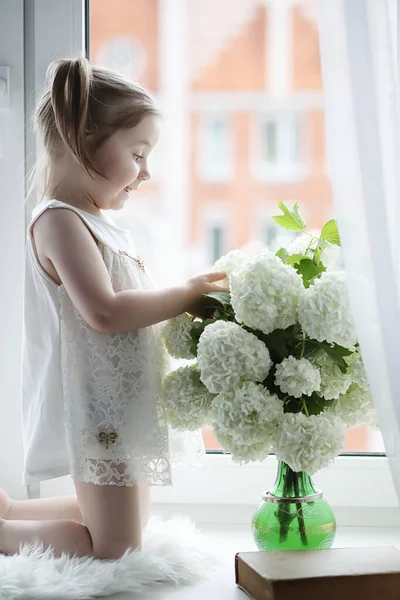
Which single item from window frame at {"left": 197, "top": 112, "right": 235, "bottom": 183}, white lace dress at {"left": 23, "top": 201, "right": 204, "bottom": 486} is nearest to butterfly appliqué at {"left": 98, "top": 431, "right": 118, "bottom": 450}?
white lace dress at {"left": 23, "top": 201, "right": 204, "bottom": 486}

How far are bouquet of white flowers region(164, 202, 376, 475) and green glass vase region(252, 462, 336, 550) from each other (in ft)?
0.38

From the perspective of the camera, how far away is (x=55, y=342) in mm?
1193

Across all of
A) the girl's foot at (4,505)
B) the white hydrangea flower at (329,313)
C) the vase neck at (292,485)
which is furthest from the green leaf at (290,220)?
the girl's foot at (4,505)

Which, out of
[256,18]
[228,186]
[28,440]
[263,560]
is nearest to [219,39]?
[256,18]

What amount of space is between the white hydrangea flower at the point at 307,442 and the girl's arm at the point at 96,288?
0.81 feet

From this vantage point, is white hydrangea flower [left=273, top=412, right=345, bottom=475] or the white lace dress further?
the white lace dress

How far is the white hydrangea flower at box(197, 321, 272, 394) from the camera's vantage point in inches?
39.9

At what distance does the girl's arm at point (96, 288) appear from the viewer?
1.13 m

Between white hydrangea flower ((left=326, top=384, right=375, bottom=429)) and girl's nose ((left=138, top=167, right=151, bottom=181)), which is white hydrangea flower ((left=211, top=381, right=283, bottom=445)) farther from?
girl's nose ((left=138, top=167, right=151, bottom=181))

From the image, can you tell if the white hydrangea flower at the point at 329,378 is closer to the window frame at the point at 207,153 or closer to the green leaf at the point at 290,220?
the green leaf at the point at 290,220

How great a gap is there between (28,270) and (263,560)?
1.91 feet

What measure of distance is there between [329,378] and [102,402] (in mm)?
342

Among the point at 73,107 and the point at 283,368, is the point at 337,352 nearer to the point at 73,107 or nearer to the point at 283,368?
the point at 283,368

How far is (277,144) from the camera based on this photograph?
4.81 feet
